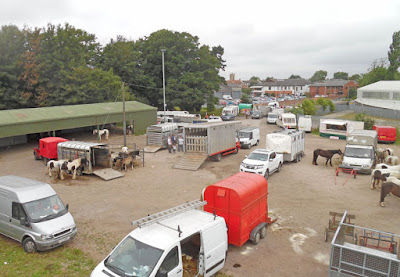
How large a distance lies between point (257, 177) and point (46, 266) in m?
8.16

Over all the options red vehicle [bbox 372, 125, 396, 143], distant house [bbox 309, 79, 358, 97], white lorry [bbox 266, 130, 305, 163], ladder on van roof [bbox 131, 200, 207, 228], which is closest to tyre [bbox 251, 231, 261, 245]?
ladder on van roof [bbox 131, 200, 207, 228]

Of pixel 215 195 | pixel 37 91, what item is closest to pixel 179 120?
pixel 37 91

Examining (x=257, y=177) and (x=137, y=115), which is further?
(x=137, y=115)

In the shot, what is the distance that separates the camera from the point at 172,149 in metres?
29.2

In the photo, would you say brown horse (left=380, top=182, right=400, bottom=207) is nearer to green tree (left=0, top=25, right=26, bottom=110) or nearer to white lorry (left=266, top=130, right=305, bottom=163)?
white lorry (left=266, top=130, right=305, bottom=163)

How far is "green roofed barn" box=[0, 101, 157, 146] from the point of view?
29.7 meters

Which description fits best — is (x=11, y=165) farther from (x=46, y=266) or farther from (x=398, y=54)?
(x=398, y=54)

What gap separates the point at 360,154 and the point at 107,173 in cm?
1811

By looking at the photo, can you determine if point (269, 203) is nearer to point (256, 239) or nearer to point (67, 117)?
point (256, 239)

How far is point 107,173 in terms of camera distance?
2181cm

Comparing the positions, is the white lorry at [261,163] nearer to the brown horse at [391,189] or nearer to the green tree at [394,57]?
the brown horse at [391,189]

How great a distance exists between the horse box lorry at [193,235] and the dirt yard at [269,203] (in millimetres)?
1049

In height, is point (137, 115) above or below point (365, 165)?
above

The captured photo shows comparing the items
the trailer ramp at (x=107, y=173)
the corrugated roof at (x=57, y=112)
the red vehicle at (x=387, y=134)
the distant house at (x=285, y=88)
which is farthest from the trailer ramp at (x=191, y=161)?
the distant house at (x=285, y=88)
